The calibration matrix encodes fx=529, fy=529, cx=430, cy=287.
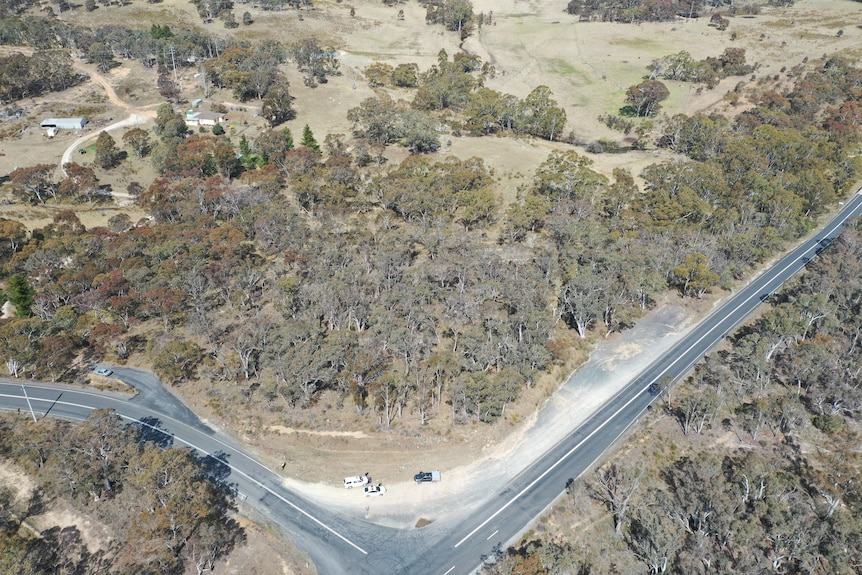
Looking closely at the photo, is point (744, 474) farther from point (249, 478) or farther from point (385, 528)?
point (249, 478)

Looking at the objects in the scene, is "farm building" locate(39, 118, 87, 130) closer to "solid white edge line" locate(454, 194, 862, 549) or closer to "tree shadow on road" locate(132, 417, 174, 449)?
"tree shadow on road" locate(132, 417, 174, 449)

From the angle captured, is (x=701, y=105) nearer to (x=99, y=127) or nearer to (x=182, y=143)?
(x=182, y=143)

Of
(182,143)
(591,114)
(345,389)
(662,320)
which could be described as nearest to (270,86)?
(182,143)

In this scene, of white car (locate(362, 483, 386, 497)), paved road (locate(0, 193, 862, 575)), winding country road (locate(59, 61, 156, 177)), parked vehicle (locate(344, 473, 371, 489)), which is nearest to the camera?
paved road (locate(0, 193, 862, 575))

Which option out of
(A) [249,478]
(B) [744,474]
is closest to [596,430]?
(B) [744,474]

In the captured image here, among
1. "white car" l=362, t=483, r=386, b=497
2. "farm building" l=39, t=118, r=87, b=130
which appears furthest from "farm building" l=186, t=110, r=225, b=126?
"white car" l=362, t=483, r=386, b=497

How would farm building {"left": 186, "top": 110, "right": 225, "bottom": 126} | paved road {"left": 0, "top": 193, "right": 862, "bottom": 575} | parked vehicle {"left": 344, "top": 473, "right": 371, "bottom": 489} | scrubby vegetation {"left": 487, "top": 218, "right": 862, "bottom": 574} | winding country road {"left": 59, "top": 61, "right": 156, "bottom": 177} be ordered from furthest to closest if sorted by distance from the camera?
farm building {"left": 186, "top": 110, "right": 225, "bottom": 126}
winding country road {"left": 59, "top": 61, "right": 156, "bottom": 177}
parked vehicle {"left": 344, "top": 473, "right": 371, "bottom": 489}
paved road {"left": 0, "top": 193, "right": 862, "bottom": 575}
scrubby vegetation {"left": 487, "top": 218, "right": 862, "bottom": 574}
